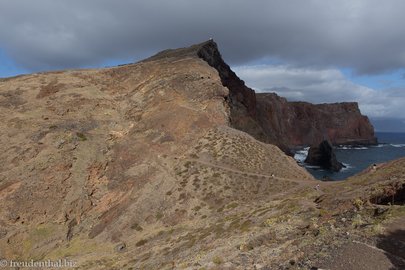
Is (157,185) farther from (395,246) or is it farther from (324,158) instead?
(324,158)

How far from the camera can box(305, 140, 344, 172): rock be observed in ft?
429

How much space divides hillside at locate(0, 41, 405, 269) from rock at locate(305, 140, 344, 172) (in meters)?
76.2

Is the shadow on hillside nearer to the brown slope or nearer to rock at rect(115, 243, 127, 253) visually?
the brown slope

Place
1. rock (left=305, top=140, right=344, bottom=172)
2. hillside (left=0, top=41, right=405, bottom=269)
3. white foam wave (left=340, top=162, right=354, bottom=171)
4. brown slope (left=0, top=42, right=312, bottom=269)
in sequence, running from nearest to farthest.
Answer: hillside (left=0, top=41, right=405, bottom=269), brown slope (left=0, top=42, right=312, bottom=269), rock (left=305, top=140, right=344, bottom=172), white foam wave (left=340, top=162, right=354, bottom=171)

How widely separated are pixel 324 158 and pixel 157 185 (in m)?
98.4

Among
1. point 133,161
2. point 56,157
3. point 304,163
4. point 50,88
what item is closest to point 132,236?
point 133,161

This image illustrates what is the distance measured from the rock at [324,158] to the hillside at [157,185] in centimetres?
7615

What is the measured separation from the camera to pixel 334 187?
38.5 meters

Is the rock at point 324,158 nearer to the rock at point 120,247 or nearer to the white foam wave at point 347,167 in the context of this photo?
the white foam wave at point 347,167

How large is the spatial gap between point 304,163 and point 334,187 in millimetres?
108257

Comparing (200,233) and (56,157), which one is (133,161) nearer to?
(56,157)

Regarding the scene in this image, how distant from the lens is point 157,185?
1861 inches

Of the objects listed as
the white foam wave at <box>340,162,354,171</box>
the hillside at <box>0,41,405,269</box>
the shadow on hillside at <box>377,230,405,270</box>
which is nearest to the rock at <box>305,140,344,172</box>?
the white foam wave at <box>340,162,354,171</box>

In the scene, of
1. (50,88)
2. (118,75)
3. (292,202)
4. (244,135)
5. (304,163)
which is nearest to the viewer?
(292,202)
